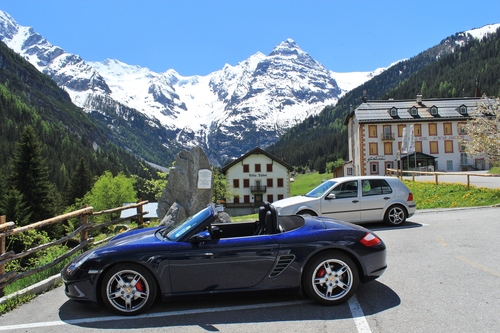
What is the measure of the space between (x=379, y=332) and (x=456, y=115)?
222 feet

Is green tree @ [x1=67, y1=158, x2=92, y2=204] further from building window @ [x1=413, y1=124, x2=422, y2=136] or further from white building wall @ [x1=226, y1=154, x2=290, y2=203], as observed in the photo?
building window @ [x1=413, y1=124, x2=422, y2=136]

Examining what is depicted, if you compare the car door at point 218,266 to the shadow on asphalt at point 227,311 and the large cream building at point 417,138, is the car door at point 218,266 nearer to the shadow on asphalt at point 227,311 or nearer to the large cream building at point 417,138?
the shadow on asphalt at point 227,311

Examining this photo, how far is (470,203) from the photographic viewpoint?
1666 centimetres

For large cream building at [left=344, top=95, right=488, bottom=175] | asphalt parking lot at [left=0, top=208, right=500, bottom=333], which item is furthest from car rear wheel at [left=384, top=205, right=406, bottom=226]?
large cream building at [left=344, top=95, right=488, bottom=175]

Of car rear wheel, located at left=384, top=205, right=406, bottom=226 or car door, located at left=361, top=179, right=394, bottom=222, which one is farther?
car rear wheel, located at left=384, top=205, right=406, bottom=226

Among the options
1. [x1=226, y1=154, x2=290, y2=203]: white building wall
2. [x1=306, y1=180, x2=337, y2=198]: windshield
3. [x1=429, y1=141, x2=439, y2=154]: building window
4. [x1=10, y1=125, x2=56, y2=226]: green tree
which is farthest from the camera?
[x1=226, y1=154, x2=290, y2=203]: white building wall

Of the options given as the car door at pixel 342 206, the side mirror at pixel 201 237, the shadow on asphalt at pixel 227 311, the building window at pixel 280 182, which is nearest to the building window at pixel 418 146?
the building window at pixel 280 182

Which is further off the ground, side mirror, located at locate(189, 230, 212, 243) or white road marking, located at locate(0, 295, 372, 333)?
A: side mirror, located at locate(189, 230, 212, 243)

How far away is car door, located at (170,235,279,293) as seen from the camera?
16.9 ft

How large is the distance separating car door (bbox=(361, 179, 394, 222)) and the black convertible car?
20.8ft

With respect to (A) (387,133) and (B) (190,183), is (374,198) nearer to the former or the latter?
(B) (190,183)

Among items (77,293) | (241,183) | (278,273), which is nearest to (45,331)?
(77,293)

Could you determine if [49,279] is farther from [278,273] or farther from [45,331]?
[278,273]

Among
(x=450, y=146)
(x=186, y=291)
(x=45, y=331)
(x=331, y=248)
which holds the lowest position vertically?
(x=45, y=331)
